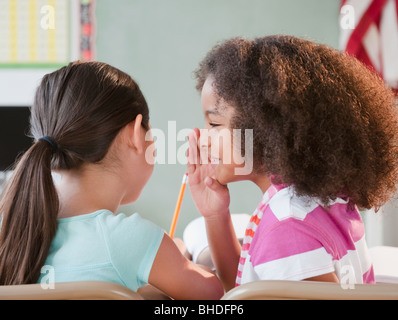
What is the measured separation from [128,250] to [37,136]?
0.82 ft

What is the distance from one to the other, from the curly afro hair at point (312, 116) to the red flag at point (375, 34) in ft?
4.22

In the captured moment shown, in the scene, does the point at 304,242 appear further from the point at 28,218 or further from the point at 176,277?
the point at 28,218

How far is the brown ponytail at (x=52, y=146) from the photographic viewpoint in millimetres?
628

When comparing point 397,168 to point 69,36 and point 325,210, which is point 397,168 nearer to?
point 325,210

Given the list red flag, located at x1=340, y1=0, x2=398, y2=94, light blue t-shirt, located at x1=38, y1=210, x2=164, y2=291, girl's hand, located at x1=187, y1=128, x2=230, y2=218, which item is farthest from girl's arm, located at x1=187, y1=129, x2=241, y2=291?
red flag, located at x1=340, y1=0, x2=398, y2=94

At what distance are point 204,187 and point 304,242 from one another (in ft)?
1.06

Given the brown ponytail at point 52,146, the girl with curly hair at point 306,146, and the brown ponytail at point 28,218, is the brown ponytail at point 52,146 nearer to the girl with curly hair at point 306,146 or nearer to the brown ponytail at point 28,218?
the brown ponytail at point 28,218

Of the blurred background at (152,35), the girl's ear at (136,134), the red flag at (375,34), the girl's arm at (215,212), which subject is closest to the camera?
the girl's ear at (136,134)

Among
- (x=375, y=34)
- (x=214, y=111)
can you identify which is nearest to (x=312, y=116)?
(x=214, y=111)

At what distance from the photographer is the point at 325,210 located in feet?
2.21

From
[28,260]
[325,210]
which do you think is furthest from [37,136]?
[325,210]

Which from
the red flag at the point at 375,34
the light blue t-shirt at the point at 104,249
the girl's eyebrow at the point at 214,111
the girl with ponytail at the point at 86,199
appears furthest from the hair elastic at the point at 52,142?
the red flag at the point at 375,34

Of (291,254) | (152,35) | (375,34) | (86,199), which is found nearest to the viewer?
(291,254)

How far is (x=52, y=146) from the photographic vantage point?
0.69m
